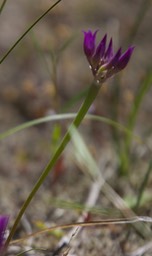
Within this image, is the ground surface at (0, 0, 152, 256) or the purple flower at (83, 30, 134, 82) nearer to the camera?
the purple flower at (83, 30, 134, 82)

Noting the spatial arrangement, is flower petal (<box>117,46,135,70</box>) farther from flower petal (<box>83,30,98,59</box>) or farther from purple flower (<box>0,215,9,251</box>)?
purple flower (<box>0,215,9,251</box>)

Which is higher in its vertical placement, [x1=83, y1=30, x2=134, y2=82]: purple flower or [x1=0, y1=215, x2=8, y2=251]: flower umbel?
[x1=83, y1=30, x2=134, y2=82]: purple flower

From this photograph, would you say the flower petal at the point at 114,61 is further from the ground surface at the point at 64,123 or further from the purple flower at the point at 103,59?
the ground surface at the point at 64,123

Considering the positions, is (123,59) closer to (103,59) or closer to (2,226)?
(103,59)

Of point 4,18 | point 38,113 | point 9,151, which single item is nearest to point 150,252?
point 9,151

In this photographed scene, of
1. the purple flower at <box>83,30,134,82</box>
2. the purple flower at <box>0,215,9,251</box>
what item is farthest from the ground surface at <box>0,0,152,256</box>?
the purple flower at <box>83,30,134,82</box>

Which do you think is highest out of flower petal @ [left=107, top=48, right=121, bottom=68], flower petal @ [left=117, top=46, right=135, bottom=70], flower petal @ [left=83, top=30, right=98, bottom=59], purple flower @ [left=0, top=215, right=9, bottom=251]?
flower petal @ [left=83, top=30, right=98, bottom=59]

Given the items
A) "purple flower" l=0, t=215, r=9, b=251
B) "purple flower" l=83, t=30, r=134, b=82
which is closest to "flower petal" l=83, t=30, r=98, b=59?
"purple flower" l=83, t=30, r=134, b=82

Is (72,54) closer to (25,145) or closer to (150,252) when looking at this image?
(25,145)
